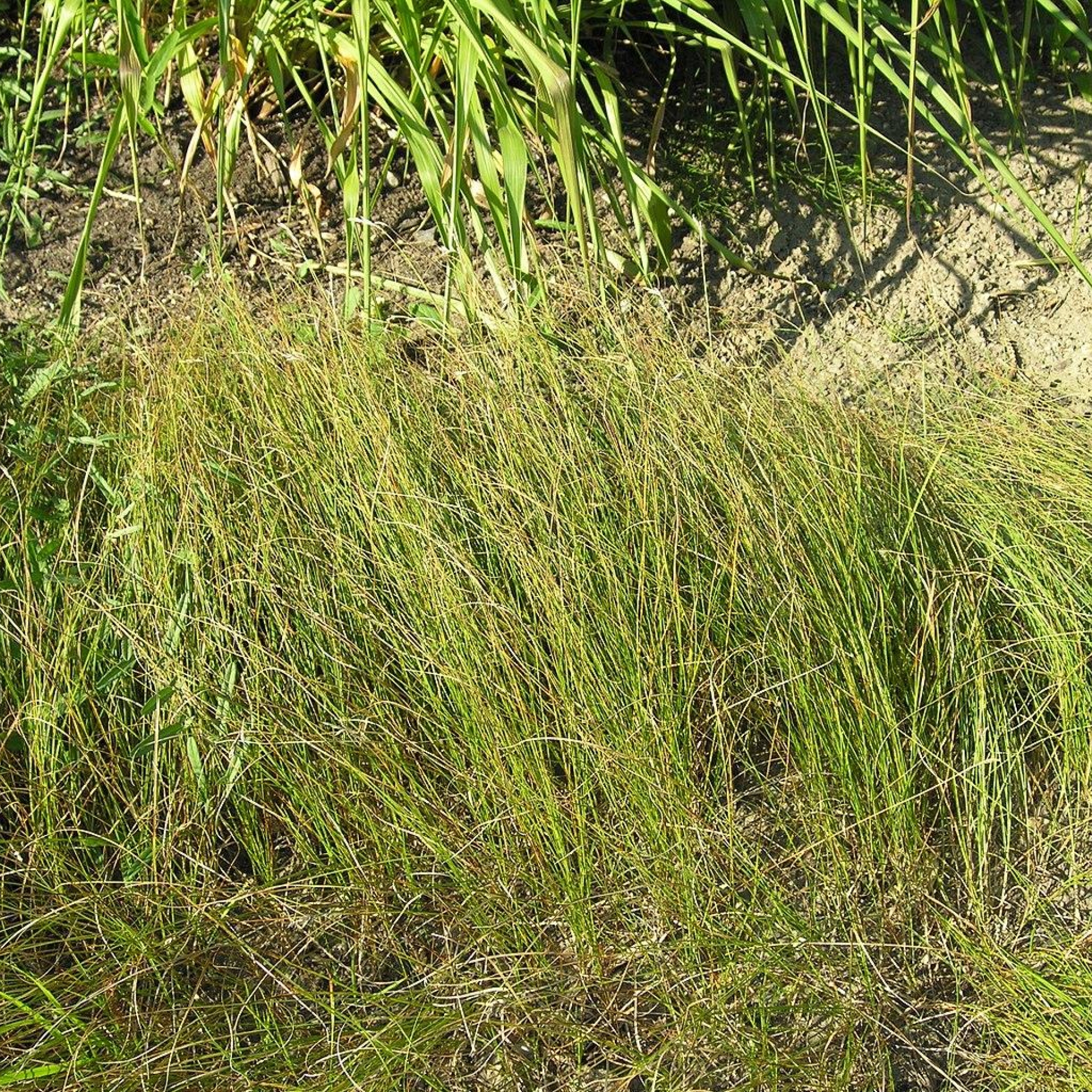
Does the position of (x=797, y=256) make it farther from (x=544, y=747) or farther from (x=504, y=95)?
(x=544, y=747)

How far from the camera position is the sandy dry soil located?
2.50 m

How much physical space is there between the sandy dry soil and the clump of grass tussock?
17.4 inches

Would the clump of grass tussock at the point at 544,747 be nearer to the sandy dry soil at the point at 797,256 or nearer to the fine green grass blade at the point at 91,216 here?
the fine green grass blade at the point at 91,216

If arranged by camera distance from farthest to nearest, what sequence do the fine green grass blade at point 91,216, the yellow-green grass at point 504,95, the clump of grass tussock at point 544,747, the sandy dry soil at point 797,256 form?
1. the sandy dry soil at point 797,256
2. the yellow-green grass at point 504,95
3. the fine green grass blade at point 91,216
4. the clump of grass tussock at point 544,747

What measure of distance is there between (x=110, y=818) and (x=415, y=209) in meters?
1.46

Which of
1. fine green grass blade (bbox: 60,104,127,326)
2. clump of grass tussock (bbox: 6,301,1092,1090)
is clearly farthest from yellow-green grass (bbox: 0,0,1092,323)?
clump of grass tussock (bbox: 6,301,1092,1090)

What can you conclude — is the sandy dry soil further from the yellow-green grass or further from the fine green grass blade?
the fine green grass blade

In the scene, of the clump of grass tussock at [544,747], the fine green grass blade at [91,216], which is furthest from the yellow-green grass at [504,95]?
the clump of grass tussock at [544,747]

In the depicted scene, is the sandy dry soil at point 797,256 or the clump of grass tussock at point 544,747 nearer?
the clump of grass tussock at point 544,747

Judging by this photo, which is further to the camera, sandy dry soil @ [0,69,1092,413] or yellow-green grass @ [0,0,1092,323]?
sandy dry soil @ [0,69,1092,413]

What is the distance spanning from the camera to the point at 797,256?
8.61ft

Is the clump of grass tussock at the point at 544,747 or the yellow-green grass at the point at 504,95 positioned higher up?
the yellow-green grass at the point at 504,95

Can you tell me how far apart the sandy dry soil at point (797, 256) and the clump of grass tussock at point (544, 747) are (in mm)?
441

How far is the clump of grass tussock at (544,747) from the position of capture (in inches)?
63.1
